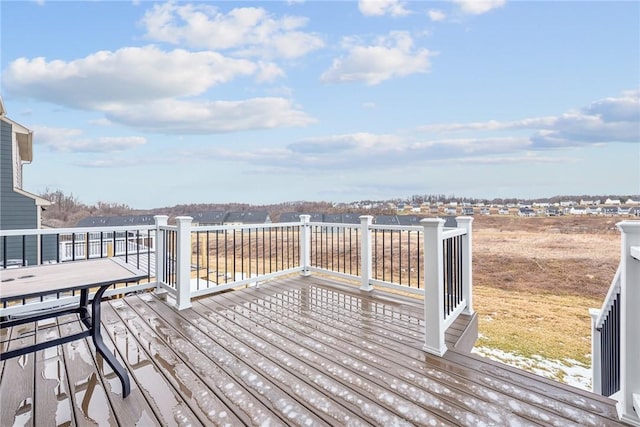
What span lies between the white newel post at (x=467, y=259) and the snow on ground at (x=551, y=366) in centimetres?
108

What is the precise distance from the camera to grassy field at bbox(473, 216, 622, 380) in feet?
16.6

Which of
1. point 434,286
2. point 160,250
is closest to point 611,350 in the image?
point 434,286

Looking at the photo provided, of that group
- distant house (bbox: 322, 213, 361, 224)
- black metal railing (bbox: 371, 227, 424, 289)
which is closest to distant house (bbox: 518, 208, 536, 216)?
black metal railing (bbox: 371, 227, 424, 289)

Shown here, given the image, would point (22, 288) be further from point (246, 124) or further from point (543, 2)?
point (246, 124)

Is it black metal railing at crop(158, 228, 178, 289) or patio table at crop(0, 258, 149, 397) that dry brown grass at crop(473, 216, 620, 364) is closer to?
black metal railing at crop(158, 228, 178, 289)

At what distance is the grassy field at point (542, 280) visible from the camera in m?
5.05

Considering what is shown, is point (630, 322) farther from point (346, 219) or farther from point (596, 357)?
point (346, 219)

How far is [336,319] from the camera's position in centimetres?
309

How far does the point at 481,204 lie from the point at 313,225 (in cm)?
463

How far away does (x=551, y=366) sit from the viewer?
159 inches

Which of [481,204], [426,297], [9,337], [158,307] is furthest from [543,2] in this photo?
[9,337]

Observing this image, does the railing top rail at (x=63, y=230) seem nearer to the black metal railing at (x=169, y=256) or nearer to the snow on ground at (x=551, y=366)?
the black metal railing at (x=169, y=256)

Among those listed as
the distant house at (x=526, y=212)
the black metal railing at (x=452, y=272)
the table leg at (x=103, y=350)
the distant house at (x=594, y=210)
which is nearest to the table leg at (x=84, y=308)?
the table leg at (x=103, y=350)

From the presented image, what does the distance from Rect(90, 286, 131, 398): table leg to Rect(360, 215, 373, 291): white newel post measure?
287cm
